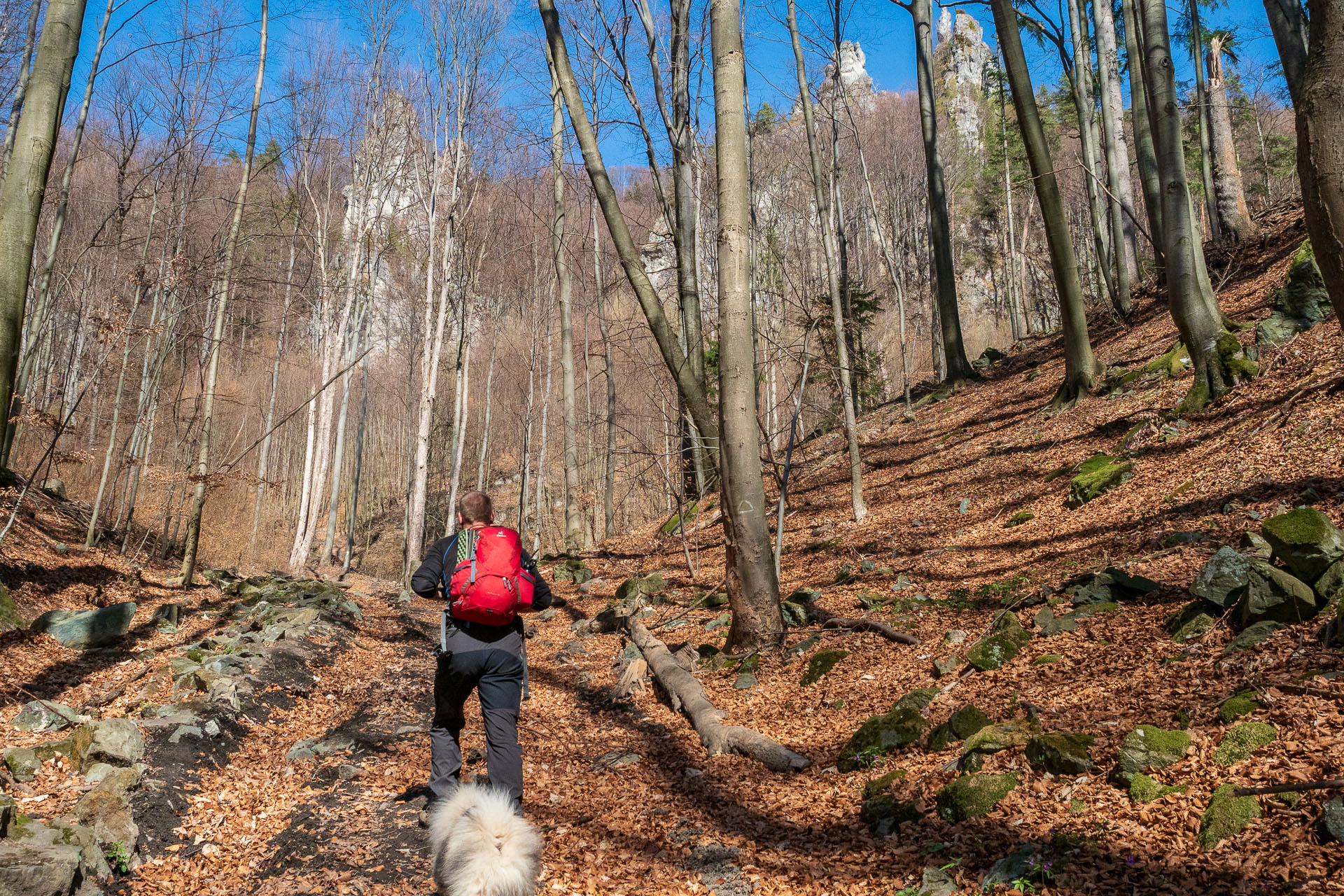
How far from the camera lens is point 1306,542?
421cm

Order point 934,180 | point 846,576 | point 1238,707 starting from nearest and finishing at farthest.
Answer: point 1238,707 < point 846,576 < point 934,180

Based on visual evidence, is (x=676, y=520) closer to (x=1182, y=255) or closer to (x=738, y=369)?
(x=738, y=369)

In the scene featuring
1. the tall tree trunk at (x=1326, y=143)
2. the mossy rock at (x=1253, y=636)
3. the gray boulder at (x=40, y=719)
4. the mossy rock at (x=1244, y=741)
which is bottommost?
the gray boulder at (x=40, y=719)

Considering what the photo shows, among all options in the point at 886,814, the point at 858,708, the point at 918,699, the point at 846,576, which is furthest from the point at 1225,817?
the point at 846,576

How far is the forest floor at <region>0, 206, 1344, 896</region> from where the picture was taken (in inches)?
127

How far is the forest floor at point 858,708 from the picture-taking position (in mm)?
3217

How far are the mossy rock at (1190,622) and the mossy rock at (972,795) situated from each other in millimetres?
1676

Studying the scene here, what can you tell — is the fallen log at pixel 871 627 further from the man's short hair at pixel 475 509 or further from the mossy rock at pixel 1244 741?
the man's short hair at pixel 475 509

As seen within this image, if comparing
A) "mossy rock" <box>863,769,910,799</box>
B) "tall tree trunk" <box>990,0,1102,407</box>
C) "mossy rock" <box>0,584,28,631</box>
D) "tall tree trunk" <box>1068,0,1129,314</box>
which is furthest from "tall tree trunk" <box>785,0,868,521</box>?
"mossy rock" <box>0,584,28,631</box>

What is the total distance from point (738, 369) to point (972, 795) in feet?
13.1

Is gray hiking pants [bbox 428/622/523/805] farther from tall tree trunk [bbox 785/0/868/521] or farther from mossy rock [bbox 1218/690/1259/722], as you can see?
tall tree trunk [bbox 785/0/868/521]

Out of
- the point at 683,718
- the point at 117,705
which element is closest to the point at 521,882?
the point at 683,718

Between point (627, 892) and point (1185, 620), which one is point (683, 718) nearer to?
point (627, 892)

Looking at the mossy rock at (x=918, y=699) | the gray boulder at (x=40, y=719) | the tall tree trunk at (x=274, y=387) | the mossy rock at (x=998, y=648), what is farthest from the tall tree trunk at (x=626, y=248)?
the tall tree trunk at (x=274, y=387)
